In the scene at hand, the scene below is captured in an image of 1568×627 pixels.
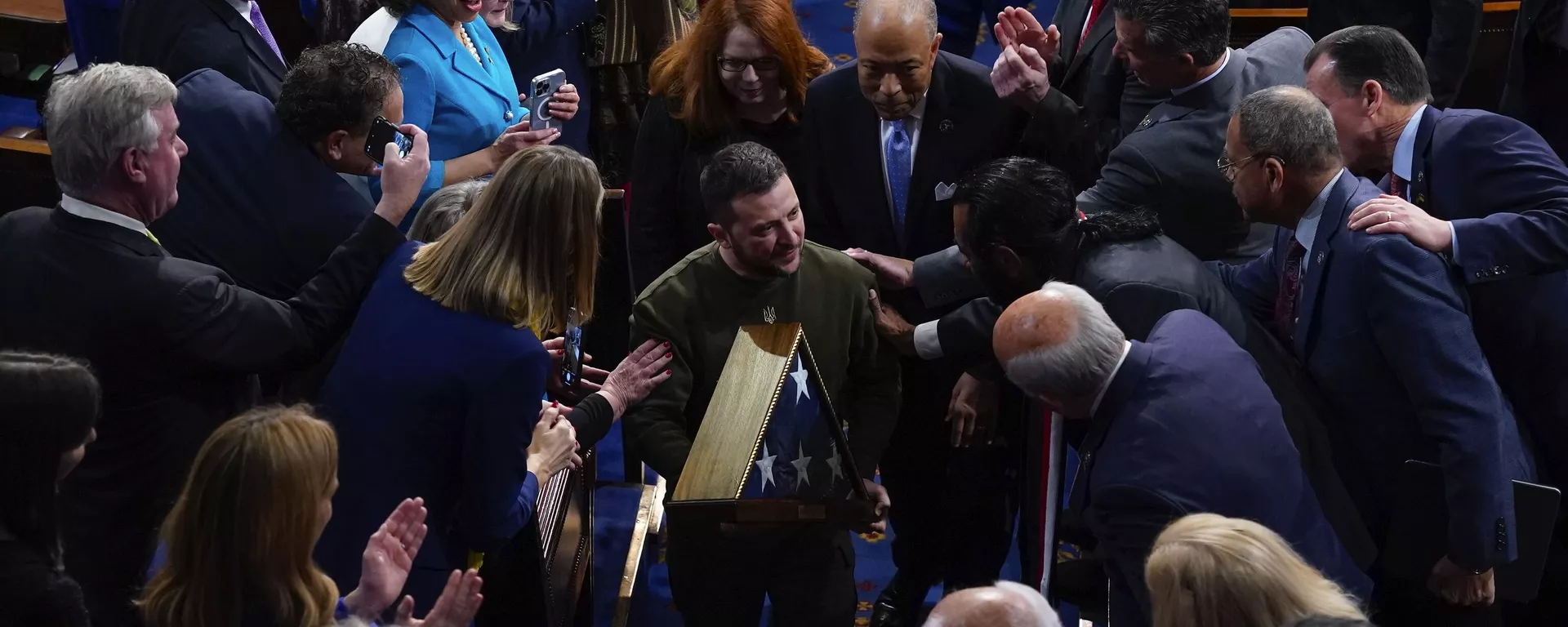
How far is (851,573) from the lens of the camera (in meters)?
3.27

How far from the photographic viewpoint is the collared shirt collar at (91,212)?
2545mm

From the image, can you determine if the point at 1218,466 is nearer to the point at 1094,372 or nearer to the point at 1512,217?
the point at 1094,372

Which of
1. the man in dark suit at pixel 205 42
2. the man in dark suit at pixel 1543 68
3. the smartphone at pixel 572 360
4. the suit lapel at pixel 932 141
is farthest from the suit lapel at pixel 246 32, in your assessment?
the man in dark suit at pixel 1543 68

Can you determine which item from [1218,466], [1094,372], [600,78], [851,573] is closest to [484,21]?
[600,78]

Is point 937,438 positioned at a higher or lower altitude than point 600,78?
lower

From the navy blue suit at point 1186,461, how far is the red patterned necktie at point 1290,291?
0.38m

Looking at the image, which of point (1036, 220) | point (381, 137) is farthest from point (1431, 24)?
point (381, 137)

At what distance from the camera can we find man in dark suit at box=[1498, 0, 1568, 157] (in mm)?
4414

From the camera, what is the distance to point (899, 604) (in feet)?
12.7

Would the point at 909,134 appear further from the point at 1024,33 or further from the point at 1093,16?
the point at 1093,16

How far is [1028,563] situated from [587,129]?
98.8 inches

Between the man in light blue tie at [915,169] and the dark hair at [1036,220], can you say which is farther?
the man in light blue tie at [915,169]

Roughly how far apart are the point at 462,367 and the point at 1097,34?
2.28 m

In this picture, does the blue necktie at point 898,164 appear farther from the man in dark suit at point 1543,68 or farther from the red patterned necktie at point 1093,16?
the man in dark suit at point 1543,68
